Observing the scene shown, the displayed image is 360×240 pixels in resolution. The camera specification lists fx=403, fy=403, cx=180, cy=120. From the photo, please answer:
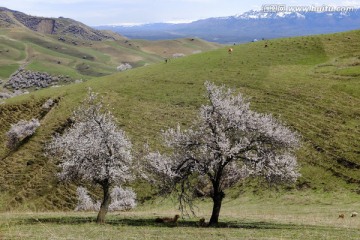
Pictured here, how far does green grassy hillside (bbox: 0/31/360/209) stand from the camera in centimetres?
6038

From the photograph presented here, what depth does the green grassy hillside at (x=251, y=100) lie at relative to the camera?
60375 millimetres

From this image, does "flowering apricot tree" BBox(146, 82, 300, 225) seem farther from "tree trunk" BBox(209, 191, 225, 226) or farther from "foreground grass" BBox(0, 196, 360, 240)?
"foreground grass" BBox(0, 196, 360, 240)

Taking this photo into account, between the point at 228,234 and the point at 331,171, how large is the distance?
34529mm

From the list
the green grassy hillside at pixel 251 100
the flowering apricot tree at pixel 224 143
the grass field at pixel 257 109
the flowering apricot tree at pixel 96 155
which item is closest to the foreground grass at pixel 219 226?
the grass field at pixel 257 109

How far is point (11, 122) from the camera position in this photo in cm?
9019

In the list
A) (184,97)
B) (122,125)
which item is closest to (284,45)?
(184,97)

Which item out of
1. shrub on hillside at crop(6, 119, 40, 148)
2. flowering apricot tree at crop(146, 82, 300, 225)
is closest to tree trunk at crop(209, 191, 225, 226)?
flowering apricot tree at crop(146, 82, 300, 225)

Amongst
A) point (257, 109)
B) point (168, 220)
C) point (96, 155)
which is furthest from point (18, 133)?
point (168, 220)

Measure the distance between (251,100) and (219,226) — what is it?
49825 millimetres

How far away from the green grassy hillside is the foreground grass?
6.78 metres

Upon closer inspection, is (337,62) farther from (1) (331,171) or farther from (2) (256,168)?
(2) (256,168)

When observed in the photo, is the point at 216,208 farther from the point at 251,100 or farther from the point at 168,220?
the point at 251,100

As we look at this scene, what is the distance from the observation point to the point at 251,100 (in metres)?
79.4

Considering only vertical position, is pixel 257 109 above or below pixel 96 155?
below
